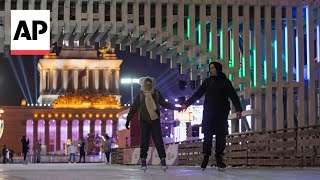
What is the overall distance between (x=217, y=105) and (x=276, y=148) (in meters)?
3.64

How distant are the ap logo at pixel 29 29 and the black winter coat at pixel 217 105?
247 inches

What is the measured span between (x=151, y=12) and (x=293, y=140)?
4945mm

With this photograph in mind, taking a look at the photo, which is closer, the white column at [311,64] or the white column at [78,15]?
the white column at [78,15]

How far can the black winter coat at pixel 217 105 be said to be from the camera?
36.8 feet

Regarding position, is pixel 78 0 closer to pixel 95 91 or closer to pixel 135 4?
pixel 135 4

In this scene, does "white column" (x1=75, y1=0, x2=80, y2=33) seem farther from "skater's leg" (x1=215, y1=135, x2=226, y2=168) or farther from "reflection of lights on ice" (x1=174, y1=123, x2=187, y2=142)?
"reflection of lights on ice" (x1=174, y1=123, x2=187, y2=142)

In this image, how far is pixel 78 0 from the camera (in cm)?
1684

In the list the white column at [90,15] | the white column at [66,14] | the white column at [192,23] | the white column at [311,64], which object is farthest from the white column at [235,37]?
the white column at [66,14]

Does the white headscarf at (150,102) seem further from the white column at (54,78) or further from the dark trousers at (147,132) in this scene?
the white column at (54,78)

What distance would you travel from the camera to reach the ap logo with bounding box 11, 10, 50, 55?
54.1 feet

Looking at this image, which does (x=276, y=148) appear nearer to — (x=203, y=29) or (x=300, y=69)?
(x=300, y=69)

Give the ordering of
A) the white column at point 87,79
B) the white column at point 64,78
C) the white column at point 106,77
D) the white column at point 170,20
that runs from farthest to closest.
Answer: the white column at point 87,79 → the white column at point 106,77 → the white column at point 64,78 → the white column at point 170,20

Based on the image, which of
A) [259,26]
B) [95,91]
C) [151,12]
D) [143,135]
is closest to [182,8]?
[151,12]

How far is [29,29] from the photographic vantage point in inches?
683
